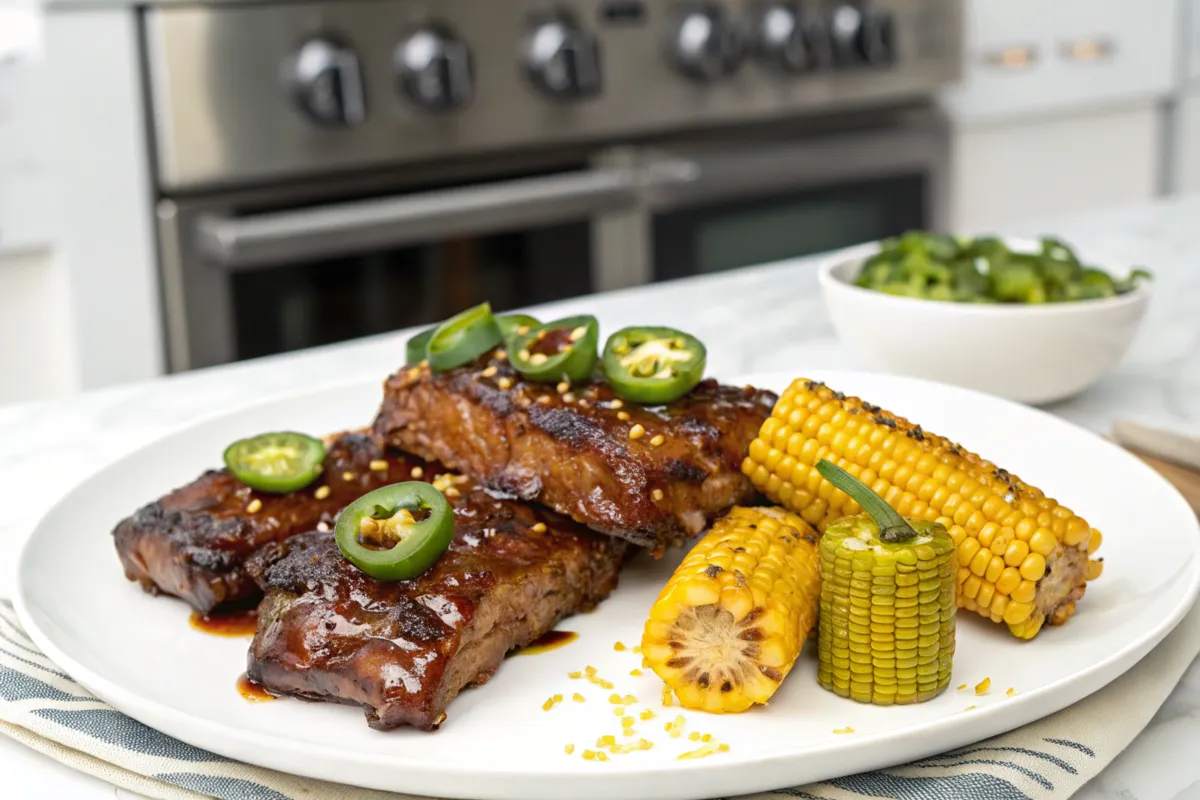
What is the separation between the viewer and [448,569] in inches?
53.6

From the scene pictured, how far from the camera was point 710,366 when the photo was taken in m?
2.32

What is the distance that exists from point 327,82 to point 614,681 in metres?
2.63

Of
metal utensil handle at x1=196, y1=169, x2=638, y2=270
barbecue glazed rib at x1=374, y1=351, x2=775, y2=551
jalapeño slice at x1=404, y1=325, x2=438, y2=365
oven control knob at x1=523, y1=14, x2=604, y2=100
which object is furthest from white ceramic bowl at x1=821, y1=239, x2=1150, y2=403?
oven control knob at x1=523, y1=14, x2=604, y2=100

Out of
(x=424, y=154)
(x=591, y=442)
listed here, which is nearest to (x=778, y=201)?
(x=424, y=154)

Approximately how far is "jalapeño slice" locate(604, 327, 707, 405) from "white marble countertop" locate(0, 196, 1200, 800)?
0.48 metres

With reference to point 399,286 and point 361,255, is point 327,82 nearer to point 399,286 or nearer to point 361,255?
point 361,255

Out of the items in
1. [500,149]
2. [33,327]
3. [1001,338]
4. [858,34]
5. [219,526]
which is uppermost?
[858,34]

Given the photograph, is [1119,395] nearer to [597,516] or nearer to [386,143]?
[597,516]

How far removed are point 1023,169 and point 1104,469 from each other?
12.2ft

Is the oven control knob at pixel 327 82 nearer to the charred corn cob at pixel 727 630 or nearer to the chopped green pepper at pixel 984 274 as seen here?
the chopped green pepper at pixel 984 274

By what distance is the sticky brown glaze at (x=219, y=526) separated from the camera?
58.0 inches

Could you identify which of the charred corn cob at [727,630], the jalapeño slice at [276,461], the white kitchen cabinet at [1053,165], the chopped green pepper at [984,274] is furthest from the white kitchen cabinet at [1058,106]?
the charred corn cob at [727,630]

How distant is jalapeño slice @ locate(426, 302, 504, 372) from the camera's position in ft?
5.66

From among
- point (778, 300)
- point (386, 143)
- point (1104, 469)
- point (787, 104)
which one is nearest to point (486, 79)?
point (386, 143)
